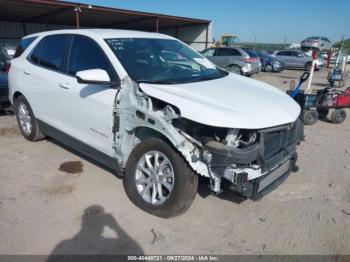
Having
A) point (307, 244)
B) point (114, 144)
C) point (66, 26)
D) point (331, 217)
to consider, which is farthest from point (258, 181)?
point (66, 26)

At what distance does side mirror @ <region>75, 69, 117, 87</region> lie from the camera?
3209 mm

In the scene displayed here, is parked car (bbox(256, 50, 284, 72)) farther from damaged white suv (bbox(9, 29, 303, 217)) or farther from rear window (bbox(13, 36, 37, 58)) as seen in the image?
rear window (bbox(13, 36, 37, 58))

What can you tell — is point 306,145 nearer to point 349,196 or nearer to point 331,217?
point 349,196

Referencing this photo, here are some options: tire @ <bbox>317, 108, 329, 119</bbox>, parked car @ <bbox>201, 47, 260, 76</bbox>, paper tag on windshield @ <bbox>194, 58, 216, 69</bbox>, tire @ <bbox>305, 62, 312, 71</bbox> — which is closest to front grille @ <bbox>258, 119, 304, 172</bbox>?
paper tag on windshield @ <bbox>194, 58, 216, 69</bbox>

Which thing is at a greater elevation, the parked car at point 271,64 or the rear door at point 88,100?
the rear door at point 88,100

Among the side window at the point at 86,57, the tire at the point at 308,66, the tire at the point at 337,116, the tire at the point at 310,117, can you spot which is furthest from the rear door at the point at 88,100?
the tire at the point at 308,66

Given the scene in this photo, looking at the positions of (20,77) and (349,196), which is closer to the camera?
(349,196)

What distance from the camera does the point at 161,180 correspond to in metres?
3.20

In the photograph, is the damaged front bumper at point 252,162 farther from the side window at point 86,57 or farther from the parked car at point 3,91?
the parked car at point 3,91

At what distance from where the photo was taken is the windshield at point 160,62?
11.3ft

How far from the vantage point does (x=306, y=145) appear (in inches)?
226

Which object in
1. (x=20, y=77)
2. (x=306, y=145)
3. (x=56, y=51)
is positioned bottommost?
(x=306, y=145)

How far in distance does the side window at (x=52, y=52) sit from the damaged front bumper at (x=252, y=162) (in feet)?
8.40

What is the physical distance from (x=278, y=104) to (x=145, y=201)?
1744 millimetres
